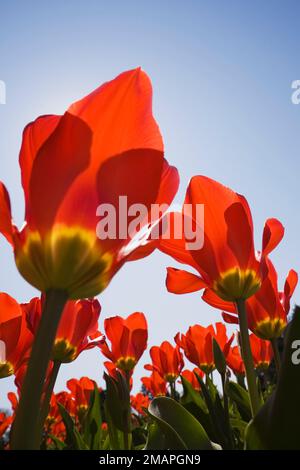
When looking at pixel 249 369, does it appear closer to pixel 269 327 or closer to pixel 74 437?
pixel 269 327

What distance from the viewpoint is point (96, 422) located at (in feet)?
5.60

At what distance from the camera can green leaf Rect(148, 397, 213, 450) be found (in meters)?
0.76

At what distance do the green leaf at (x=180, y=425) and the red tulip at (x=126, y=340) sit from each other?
4.14ft

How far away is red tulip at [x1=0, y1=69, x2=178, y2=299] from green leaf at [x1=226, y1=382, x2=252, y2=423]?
3.59 feet

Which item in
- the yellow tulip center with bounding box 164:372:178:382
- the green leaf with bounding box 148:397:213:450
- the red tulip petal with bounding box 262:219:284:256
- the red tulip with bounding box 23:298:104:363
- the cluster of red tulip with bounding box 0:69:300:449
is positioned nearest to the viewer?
the cluster of red tulip with bounding box 0:69:300:449

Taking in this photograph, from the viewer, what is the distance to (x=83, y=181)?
63cm

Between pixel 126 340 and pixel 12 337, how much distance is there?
0.91m

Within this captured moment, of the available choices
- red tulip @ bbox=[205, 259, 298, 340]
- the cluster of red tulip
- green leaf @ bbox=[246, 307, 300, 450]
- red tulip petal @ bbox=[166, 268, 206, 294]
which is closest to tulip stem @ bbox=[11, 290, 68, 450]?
the cluster of red tulip

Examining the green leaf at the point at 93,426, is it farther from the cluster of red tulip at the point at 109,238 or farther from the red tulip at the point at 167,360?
the red tulip at the point at 167,360

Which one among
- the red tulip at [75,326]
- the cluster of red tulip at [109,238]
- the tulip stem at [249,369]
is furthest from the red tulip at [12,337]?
the tulip stem at [249,369]

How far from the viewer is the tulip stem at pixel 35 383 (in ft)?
1.50

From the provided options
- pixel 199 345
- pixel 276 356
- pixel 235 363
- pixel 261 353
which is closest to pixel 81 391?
pixel 199 345

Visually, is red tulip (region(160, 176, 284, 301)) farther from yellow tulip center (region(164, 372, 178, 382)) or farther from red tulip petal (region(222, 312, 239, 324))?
yellow tulip center (region(164, 372, 178, 382))
